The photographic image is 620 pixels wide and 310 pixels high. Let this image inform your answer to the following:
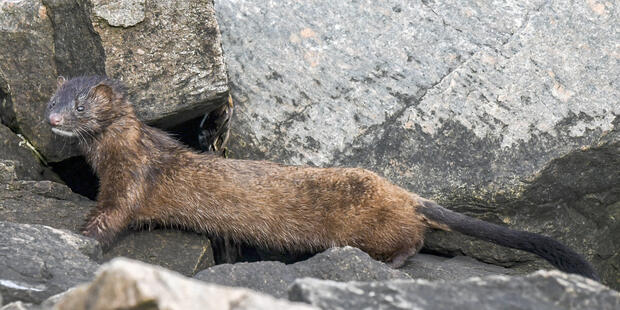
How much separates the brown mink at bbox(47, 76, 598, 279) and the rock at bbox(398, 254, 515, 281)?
0.14 m

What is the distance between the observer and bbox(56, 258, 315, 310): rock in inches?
95.6

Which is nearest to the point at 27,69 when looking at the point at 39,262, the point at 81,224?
the point at 81,224

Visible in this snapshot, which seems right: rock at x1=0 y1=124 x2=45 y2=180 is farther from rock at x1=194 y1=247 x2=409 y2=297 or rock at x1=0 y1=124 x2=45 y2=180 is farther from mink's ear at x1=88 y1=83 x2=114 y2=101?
rock at x1=194 y1=247 x2=409 y2=297

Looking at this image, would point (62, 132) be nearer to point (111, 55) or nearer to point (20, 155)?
point (20, 155)

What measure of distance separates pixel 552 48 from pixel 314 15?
6.83ft

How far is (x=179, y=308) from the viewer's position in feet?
7.98

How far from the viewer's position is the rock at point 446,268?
570cm

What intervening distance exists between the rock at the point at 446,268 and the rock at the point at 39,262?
2354 millimetres

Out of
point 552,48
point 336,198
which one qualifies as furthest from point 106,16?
point 552,48

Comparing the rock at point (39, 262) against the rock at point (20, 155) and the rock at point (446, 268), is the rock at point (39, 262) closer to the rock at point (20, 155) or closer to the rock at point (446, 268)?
the rock at point (20, 155)

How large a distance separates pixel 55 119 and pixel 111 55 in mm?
722

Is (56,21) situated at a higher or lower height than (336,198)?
higher

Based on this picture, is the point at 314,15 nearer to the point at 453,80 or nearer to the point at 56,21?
the point at 453,80

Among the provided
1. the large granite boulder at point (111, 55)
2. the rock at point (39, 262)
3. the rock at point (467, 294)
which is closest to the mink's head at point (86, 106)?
the large granite boulder at point (111, 55)
